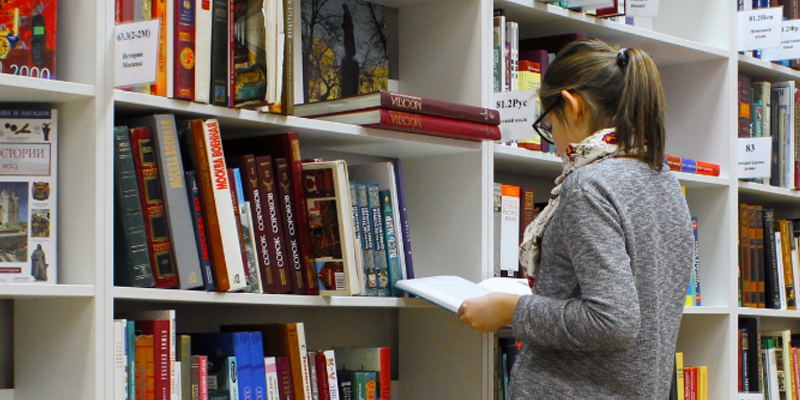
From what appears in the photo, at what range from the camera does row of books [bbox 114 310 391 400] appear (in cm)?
153

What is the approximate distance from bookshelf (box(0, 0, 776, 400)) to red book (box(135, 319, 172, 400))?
→ 5cm

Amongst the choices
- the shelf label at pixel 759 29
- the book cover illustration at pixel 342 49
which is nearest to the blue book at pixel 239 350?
the book cover illustration at pixel 342 49

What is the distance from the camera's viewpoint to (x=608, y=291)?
54.9 inches

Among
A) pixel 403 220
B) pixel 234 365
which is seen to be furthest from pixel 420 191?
pixel 234 365

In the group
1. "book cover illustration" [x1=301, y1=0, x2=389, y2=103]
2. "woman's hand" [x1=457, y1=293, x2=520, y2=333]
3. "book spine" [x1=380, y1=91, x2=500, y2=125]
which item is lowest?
"woman's hand" [x1=457, y1=293, x2=520, y2=333]

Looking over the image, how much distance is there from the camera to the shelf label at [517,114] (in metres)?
2.02

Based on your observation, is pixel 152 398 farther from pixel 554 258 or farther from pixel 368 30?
pixel 368 30

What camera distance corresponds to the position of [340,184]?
1.77 metres

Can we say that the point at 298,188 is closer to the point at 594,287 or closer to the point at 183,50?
the point at 183,50

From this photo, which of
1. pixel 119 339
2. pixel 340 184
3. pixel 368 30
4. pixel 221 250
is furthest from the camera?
pixel 368 30

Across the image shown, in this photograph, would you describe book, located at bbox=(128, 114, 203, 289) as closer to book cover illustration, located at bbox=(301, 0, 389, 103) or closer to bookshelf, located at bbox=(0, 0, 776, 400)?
bookshelf, located at bbox=(0, 0, 776, 400)

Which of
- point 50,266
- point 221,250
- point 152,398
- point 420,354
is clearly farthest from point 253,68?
point 420,354

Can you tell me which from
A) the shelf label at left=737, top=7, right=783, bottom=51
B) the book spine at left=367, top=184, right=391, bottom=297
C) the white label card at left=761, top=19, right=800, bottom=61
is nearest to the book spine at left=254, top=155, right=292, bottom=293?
the book spine at left=367, top=184, right=391, bottom=297

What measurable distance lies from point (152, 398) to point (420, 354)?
2.58ft
